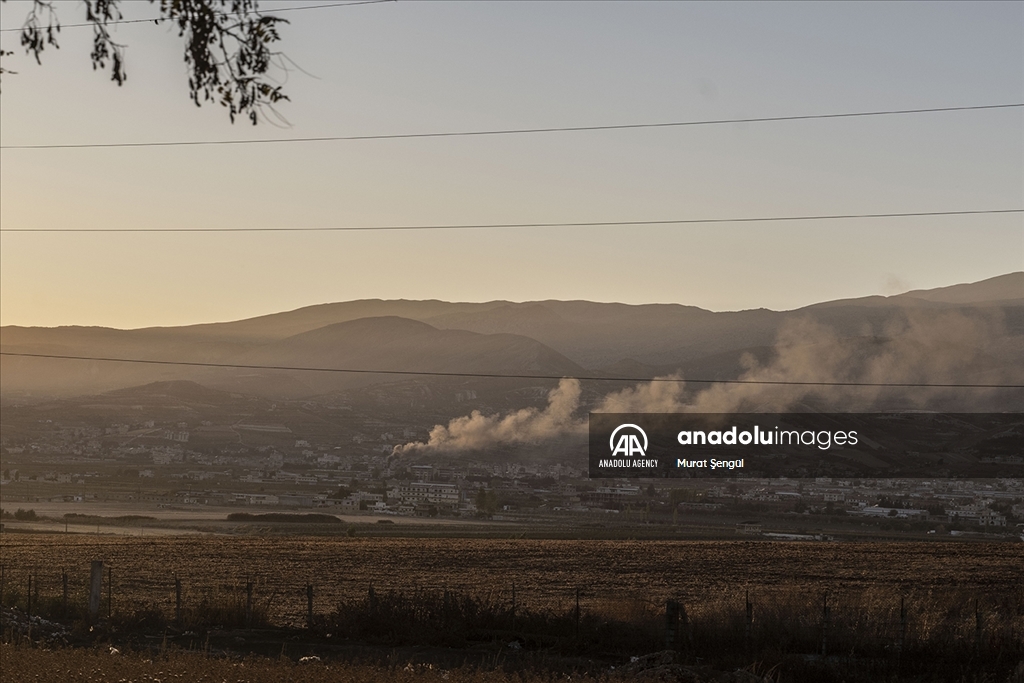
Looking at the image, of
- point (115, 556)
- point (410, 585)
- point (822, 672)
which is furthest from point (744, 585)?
point (115, 556)

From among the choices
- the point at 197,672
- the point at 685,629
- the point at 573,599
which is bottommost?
the point at 573,599

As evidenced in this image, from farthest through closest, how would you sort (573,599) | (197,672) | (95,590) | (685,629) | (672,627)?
1. (573,599)
2. (95,590)
3. (685,629)
4. (672,627)
5. (197,672)

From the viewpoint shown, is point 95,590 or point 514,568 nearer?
point 95,590

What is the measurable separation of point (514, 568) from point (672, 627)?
3267 cm

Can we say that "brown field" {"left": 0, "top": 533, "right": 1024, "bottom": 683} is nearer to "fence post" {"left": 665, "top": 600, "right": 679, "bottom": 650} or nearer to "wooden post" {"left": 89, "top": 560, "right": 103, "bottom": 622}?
"fence post" {"left": 665, "top": 600, "right": 679, "bottom": 650}

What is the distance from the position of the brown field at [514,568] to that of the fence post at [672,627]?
34.9 ft

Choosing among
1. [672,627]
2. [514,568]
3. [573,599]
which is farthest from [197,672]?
[514,568]

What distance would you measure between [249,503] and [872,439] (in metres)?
101

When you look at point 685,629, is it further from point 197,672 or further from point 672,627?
point 197,672

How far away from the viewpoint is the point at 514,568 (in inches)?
2301

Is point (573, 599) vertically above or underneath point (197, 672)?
underneath

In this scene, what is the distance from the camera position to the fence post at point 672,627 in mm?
26297

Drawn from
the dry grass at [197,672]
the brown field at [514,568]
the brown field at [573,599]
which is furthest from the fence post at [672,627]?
the brown field at [514,568]

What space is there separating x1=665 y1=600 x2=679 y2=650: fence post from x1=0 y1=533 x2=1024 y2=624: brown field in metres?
10.7
